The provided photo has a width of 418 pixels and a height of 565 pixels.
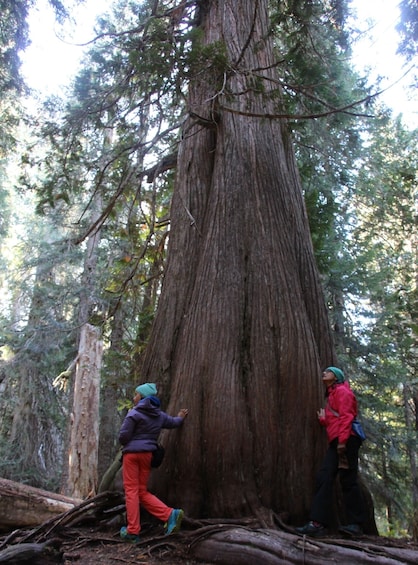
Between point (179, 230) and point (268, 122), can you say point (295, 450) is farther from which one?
point (268, 122)

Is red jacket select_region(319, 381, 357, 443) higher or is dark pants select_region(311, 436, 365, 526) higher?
red jacket select_region(319, 381, 357, 443)

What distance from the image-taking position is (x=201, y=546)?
336 cm

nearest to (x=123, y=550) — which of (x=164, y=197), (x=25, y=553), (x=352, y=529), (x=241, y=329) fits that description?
(x=25, y=553)

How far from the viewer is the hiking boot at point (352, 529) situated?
3.73 meters

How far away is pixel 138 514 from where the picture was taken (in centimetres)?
382

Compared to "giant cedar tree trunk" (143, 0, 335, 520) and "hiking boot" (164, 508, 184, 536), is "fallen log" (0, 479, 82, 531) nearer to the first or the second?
"giant cedar tree trunk" (143, 0, 335, 520)

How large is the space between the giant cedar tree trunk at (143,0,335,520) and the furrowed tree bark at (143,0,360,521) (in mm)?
11

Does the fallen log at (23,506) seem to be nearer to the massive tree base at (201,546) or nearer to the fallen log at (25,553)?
the massive tree base at (201,546)

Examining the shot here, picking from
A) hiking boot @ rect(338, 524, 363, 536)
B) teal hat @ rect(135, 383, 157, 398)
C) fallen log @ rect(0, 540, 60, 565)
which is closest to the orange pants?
teal hat @ rect(135, 383, 157, 398)

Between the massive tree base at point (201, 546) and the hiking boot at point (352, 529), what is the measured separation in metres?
0.09

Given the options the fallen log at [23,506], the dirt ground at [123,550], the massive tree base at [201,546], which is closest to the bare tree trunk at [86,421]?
the fallen log at [23,506]

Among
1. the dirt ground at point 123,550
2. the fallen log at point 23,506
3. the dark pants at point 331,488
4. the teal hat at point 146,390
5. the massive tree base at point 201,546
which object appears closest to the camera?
the massive tree base at point 201,546

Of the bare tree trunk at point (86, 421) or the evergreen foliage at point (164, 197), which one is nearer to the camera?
the evergreen foliage at point (164, 197)

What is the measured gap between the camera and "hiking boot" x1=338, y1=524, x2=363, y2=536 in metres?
3.73
